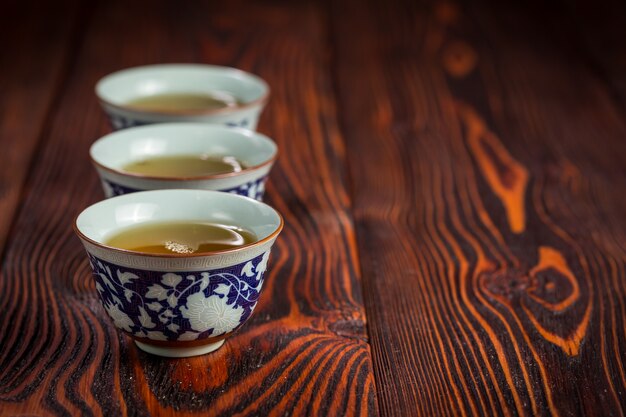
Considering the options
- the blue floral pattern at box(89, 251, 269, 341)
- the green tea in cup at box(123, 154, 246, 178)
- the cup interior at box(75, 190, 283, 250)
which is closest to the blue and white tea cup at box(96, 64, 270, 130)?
the green tea in cup at box(123, 154, 246, 178)

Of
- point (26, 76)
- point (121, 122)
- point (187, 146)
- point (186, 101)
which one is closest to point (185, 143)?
point (187, 146)

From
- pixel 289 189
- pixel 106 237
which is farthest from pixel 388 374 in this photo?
pixel 289 189

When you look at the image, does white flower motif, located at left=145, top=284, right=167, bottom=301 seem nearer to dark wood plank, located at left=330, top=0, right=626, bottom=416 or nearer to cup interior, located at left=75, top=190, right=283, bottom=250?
cup interior, located at left=75, top=190, right=283, bottom=250

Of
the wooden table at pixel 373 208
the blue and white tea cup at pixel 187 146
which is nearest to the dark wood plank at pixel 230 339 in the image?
the wooden table at pixel 373 208

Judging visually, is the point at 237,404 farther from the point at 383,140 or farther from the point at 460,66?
the point at 460,66

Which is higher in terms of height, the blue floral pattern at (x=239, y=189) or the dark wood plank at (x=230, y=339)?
the blue floral pattern at (x=239, y=189)

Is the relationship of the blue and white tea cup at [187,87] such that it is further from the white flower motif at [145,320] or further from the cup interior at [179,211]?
the white flower motif at [145,320]
